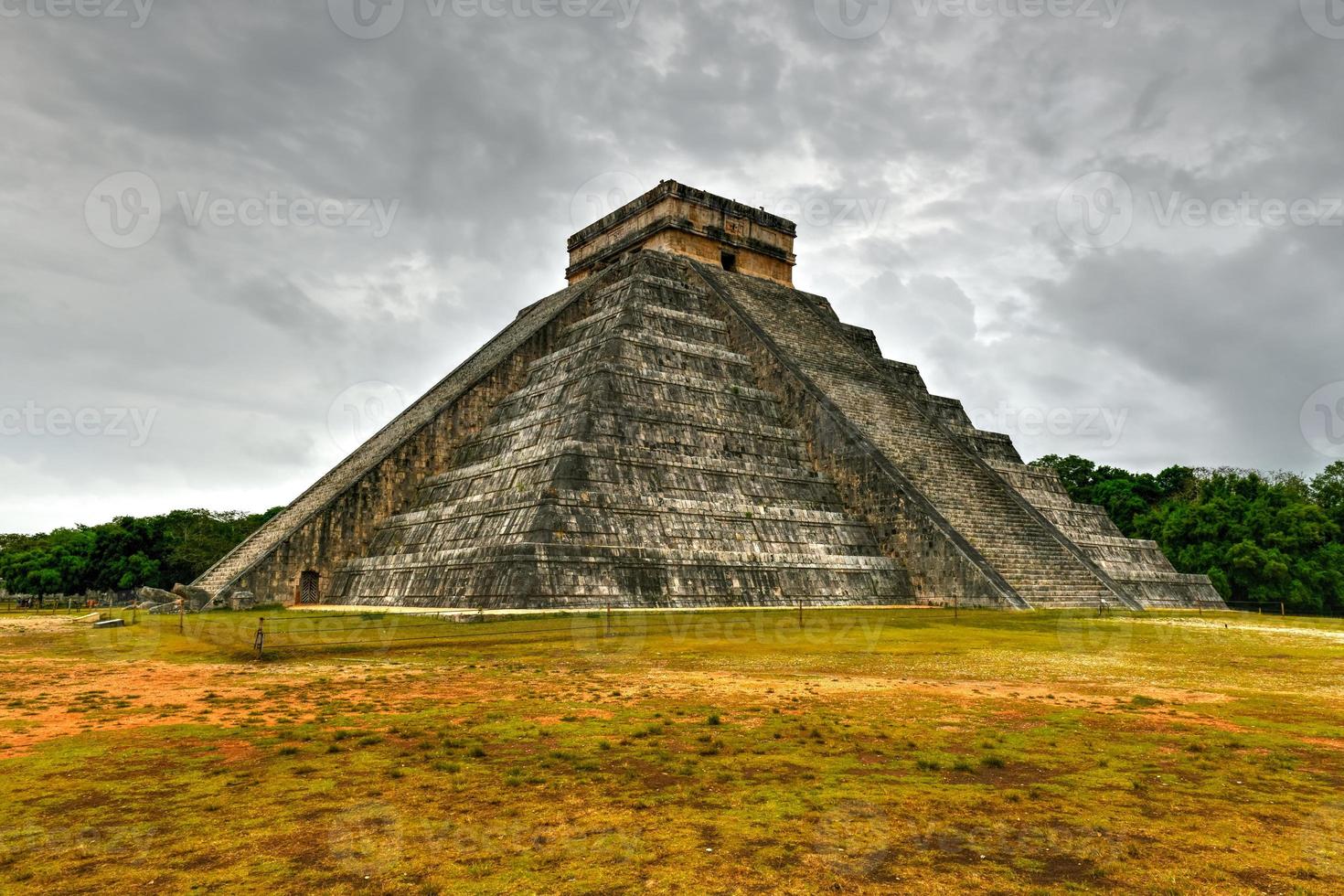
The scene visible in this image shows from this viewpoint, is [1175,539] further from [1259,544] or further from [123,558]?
[123,558]

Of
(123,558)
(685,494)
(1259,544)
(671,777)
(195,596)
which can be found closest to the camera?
(671,777)

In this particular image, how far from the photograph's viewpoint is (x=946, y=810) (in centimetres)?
554

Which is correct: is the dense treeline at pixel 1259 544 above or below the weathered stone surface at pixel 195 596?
above

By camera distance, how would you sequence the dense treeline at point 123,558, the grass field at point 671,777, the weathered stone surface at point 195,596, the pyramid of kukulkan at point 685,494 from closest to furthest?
the grass field at point 671,777
the pyramid of kukulkan at point 685,494
the weathered stone surface at point 195,596
the dense treeline at point 123,558

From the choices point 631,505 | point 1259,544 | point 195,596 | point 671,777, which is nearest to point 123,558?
point 195,596

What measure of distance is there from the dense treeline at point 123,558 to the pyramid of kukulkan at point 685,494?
25.3 metres

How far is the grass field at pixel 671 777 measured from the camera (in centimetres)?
454

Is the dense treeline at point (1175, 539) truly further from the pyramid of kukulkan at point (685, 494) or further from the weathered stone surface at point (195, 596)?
the weathered stone surface at point (195, 596)

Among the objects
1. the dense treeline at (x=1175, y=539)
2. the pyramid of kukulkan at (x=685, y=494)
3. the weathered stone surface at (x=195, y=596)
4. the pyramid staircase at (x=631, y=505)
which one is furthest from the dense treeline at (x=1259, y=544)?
the weathered stone surface at (x=195, y=596)

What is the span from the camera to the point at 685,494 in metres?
23.9

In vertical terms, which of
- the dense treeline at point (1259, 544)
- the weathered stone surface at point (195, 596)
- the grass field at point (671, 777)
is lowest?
the grass field at point (671, 777)

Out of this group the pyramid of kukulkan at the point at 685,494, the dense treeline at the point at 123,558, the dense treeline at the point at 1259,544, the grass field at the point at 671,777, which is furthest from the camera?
the dense treeline at the point at 123,558

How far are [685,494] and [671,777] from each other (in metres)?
17.6

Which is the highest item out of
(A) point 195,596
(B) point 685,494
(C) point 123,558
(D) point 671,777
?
(B) point 685,494
